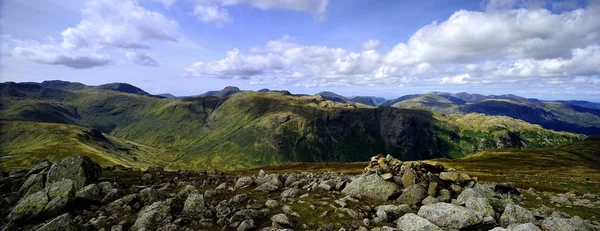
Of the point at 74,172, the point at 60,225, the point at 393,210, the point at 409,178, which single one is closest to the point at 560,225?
the point at 409,178

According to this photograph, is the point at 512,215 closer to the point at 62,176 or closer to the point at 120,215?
the point at 120,215

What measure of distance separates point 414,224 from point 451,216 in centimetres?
288

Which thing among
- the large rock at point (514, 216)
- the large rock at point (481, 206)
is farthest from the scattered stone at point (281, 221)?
the large rock at point (514, 216)

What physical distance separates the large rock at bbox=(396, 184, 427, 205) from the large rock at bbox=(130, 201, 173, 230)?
18.7 m

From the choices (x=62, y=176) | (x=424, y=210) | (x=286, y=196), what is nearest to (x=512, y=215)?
(x=424, y=210)

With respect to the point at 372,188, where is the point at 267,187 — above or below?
below

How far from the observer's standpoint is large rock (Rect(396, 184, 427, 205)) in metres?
26.4

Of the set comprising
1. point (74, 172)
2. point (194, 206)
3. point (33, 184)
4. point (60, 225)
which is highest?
point (74, 172)

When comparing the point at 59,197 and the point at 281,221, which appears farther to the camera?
the point at 59,197

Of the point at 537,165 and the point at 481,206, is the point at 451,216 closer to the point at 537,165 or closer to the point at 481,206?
the point at 481,206

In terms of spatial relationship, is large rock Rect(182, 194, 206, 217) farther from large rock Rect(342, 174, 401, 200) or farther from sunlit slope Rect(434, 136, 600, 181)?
sunlit slope Rect(434, 136, 600, 181)

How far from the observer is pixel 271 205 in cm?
2441

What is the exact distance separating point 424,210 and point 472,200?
14.0 ft

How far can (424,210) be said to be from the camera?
2230cm
